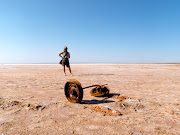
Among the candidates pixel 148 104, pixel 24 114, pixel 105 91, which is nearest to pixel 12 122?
pixel 24 114

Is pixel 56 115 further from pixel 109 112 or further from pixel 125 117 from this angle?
pixel 125 117

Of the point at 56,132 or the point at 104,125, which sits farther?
the point at 104,125

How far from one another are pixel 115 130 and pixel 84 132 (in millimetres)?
519

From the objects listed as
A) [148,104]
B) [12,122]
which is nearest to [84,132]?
[12,122]

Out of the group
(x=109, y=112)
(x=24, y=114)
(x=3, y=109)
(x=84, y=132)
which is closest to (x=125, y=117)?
(x=109, y=112)

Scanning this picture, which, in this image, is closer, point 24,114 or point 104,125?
point 104,125

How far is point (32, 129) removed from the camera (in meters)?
2.14

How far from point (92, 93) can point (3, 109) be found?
2532 mm

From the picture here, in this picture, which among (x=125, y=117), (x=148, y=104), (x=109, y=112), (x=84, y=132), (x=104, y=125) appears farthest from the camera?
(x=148, y=104)

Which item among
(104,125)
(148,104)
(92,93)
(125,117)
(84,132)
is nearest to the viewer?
(84,132)

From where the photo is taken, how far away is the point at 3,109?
301 centimetres

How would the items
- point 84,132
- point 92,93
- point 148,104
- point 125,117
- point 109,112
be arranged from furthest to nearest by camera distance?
point 92,93 < point 148,104 < point 109,112 < point 125,117 < point 84,132

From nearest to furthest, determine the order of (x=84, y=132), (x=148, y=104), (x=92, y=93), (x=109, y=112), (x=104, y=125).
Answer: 1. (x=84, y=132)
2. (x=104, y=125)
3. (x=109, y=112)
4. (x=148, y=104)
5. (x=92, y=93)

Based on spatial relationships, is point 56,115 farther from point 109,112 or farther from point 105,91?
point 105,91
